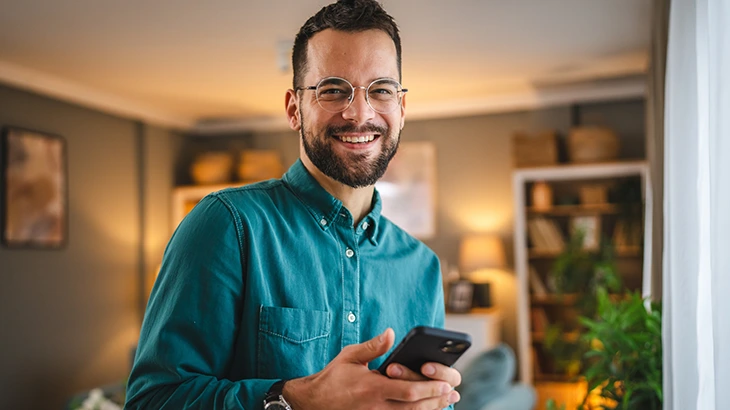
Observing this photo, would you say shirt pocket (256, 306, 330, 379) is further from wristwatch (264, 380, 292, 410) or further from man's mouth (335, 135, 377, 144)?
man's mouth (335, 135, 377, 144)

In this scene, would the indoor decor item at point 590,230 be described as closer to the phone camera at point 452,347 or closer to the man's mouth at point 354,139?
the man's mouth at point 354,139

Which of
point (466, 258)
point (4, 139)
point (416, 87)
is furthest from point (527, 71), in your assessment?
point (4, 139)

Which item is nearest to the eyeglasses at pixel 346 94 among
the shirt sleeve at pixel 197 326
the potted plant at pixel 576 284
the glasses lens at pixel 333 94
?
the glasses lens at pixel 333 94

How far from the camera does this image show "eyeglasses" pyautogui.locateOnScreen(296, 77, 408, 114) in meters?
1.18

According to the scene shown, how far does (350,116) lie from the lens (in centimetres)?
118

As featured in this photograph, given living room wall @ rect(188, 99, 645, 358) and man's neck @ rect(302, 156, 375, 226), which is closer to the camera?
man's neck @ rect(302, 156, 375, 226)

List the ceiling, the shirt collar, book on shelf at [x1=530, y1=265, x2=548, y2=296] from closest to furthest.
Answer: the shirt collar, the ceiling, book on shelf at [x1=530, y1=265, x2=548, y2=296]

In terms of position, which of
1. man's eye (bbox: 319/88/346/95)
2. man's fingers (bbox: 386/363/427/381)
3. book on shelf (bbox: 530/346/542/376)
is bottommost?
book on shelf (bbox: 530/346/542/376)

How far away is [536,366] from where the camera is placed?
5.72 meters

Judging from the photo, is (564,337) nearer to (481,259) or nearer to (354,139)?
(481,259)

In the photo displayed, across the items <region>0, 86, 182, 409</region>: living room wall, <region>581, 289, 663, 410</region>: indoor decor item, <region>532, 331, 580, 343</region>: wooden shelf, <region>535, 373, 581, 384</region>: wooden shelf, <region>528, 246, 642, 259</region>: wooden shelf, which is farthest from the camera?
<region>535, 373, 581, 384</region>: wooden shelf

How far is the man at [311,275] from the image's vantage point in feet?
3.26

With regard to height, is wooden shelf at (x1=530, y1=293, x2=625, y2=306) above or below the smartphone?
below

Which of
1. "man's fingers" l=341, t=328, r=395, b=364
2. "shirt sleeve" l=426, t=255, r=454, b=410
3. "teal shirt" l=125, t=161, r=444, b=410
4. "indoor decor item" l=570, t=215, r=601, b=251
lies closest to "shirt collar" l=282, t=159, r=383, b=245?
"teal shirt" l=125, t=161, r=444, b=410
